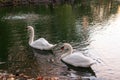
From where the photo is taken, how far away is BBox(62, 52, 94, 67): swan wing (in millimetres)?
16559

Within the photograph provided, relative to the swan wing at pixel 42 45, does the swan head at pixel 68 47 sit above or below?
above

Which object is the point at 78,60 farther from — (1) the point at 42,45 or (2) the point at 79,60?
(1) the point at 42,45

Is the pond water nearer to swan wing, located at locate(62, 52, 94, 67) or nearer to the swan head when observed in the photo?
swan wing, located at locate(62, 52, 94, 67)

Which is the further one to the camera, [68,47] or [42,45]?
[42,45]

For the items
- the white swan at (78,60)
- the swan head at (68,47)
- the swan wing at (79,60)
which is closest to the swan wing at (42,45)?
the swan head at (68,47)

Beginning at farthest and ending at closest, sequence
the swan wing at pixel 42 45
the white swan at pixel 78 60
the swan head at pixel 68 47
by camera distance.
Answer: the swan wing at pixel 42 45 < the swan head at pixel 68 47 < the white swan at pixel 78 60

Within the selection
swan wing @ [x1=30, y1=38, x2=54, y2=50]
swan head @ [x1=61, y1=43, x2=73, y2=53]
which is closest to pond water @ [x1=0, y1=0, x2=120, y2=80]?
swan wing @ [x1=30, y1=38, x2=54, y2=50]

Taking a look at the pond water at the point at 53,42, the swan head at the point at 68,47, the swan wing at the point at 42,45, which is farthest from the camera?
the swan wing at the point at 42,45

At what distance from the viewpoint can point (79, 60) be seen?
17.0m

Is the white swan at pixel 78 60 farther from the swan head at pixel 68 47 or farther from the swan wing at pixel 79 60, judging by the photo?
the swan head at pixel 68 47

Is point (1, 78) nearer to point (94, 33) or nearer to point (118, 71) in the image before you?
point (118, 71)

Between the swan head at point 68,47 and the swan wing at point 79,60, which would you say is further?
the swan head at point 68,47

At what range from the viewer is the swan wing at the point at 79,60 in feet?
54.3

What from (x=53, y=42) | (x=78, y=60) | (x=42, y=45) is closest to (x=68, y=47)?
(x=78, y=60)
